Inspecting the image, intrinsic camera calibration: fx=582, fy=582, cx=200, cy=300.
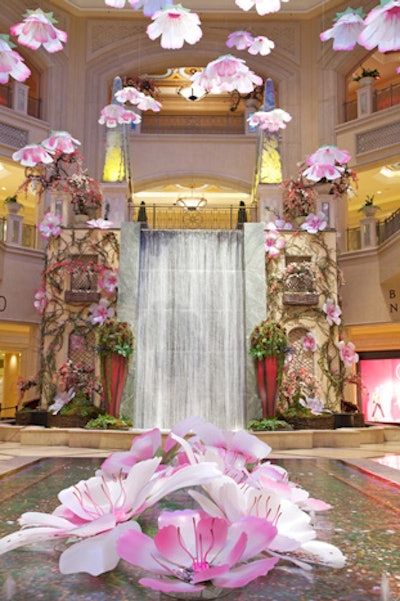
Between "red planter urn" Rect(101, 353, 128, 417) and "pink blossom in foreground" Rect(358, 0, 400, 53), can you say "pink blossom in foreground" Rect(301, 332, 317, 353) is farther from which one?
"pink blossom in foreground" Rect(358, 0, 400, 53)

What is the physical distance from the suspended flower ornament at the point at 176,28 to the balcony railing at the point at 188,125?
15756 millimetres

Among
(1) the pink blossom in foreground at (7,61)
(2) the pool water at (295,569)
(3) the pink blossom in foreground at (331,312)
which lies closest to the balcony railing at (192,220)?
(3) the pink blossom in foreground at (331,312)

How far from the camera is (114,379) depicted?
26.8 ft

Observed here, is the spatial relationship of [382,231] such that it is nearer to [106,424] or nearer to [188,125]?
[188,125]

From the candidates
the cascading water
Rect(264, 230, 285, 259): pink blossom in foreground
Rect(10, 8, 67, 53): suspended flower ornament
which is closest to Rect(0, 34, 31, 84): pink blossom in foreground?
Rect(10, 8, 67, 53): suspended flower ornament

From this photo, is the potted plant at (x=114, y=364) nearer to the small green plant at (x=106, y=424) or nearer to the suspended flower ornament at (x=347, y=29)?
the small green plant at (x=106, y=424)

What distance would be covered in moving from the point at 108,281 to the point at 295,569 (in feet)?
28.4

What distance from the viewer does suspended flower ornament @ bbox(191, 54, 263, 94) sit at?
9.38ft

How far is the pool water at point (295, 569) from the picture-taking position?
766 mm

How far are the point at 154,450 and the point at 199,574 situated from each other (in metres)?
0.30

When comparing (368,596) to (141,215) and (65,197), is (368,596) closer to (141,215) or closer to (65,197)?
(65,197)

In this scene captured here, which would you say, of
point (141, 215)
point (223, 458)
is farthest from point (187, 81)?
point (223, 458)

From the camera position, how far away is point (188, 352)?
8.80 metres

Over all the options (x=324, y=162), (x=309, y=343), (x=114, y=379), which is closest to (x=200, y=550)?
(x=324, y=162)
